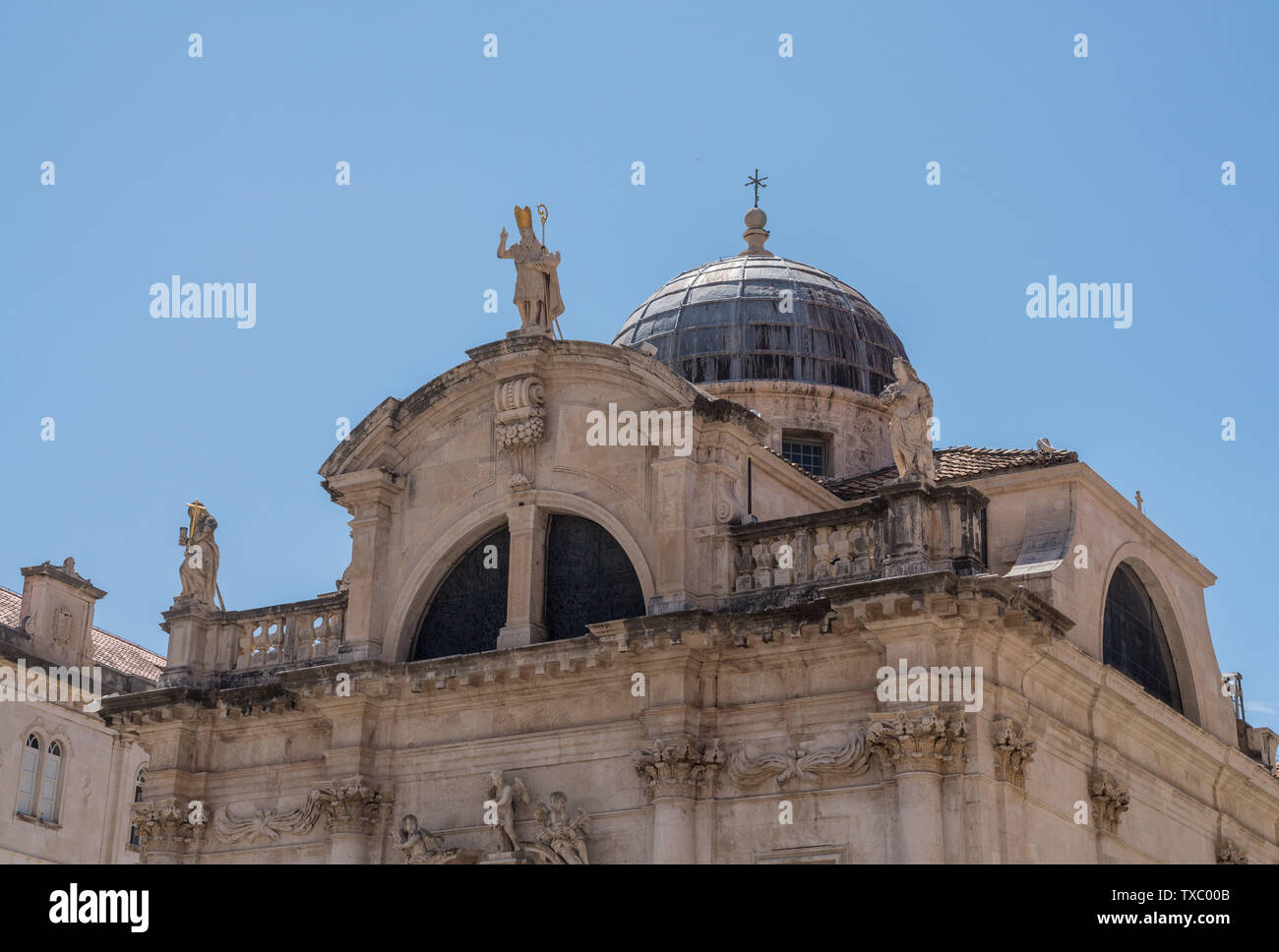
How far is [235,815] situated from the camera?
23828 millimetres

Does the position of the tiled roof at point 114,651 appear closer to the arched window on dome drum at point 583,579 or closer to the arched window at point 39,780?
the arched window at point 39,780

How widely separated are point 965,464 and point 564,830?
8309 mm

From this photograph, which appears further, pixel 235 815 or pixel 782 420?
pixel 782 420

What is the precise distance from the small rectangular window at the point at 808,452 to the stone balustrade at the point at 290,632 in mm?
8496

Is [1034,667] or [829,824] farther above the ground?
[1034,667]

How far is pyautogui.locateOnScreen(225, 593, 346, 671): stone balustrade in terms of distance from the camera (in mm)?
24266

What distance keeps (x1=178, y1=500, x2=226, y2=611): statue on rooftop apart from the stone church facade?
2.7 inches

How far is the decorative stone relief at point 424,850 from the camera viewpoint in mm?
21453

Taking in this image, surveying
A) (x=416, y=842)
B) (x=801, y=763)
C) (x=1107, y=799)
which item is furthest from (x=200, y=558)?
(x=1107, y=799)

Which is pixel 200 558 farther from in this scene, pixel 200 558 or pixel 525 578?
pixel 525 578

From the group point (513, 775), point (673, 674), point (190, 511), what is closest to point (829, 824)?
point (673, 674)
